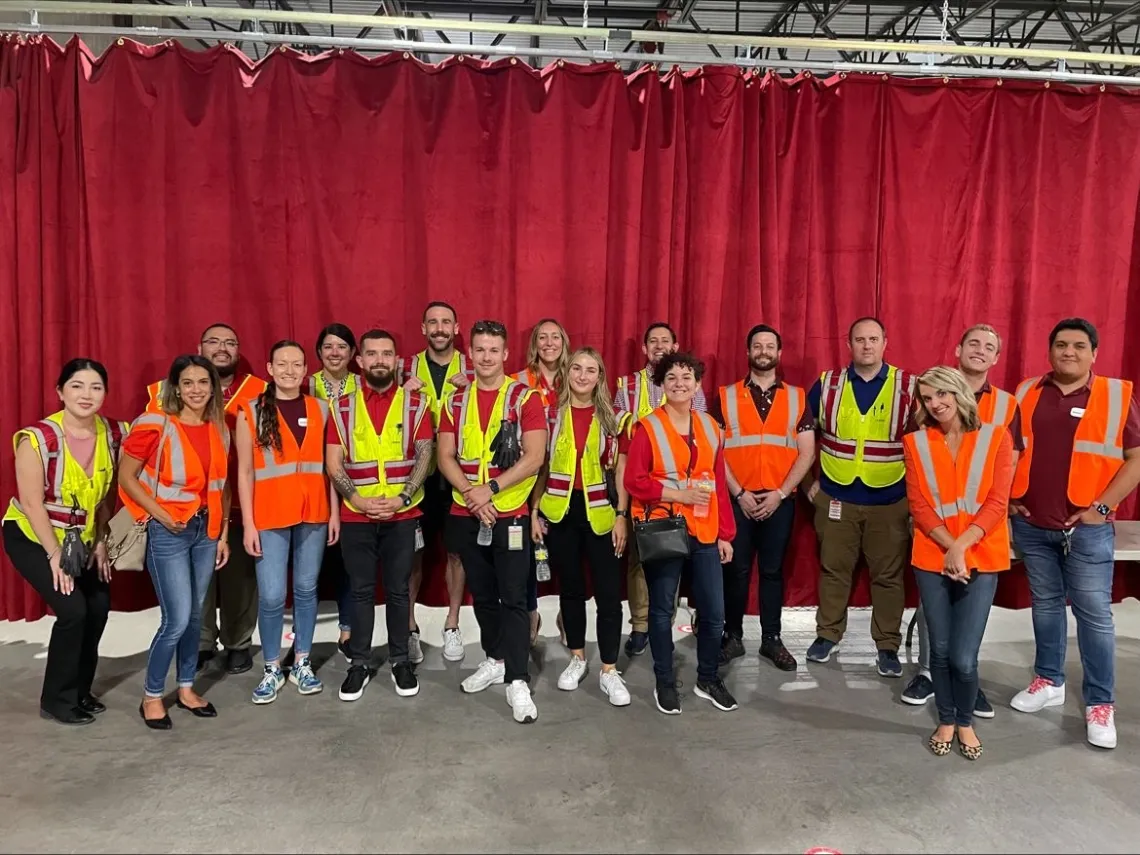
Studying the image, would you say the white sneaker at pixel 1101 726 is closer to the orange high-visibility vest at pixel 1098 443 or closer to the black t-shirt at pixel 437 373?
the orange high-visibility vest at pixel 1098 443

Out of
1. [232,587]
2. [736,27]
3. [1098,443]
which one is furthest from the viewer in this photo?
[736,27]

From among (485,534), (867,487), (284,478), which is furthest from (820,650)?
(284,478)

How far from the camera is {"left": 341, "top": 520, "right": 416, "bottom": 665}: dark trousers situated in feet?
10.6

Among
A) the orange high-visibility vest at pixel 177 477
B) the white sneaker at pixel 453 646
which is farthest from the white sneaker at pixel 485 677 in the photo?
the orange high-visibility vest at pixel 177 477

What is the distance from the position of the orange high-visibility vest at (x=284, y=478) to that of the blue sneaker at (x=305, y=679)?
26.3 inches

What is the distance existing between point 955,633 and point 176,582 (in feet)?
10.0

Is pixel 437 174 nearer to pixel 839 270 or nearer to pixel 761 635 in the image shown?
pixel 839 270

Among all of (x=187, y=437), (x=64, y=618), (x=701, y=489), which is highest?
(x=187, y=437)

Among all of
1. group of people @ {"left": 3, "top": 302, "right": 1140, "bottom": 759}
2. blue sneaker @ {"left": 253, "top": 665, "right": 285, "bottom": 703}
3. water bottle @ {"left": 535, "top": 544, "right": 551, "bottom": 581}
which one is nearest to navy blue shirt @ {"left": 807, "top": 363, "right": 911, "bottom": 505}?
group of people @ {"left": 3, "top": 302, "right": 1140, "bottom": 759}

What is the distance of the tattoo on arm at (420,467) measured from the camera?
10.5 feet

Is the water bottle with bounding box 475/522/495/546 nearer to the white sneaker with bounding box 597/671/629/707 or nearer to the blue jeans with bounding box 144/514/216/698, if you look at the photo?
the white sneaker with bounding box 597/671/629/707

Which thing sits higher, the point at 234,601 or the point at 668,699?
the point at 234,601

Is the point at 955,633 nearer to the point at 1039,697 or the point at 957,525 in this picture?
the point at 957,525

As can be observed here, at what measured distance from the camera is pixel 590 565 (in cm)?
324
